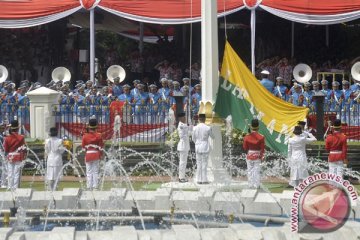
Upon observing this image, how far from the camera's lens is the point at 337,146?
1733 centimetres

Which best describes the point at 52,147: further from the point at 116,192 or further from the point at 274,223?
the point at 274,223

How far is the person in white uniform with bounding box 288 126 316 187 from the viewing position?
57.5 ft

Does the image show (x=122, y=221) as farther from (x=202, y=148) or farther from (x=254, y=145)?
(x=254, y=145)

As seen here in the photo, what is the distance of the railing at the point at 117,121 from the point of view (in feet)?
70.5

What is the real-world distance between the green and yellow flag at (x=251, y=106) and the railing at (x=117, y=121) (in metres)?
3.20

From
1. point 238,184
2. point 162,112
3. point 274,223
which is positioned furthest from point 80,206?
point 162,112

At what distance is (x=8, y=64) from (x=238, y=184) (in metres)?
15.0

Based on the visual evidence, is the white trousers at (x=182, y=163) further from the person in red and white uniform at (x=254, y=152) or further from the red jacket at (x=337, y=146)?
the red jacket at (x=337, y=146)

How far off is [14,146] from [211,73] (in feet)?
11.9

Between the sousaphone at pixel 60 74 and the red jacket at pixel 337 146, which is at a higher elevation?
the sousaphone at pixel 60 74

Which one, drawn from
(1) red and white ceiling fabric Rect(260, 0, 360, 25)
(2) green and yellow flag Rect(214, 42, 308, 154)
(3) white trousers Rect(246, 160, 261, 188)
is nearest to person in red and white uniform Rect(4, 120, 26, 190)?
(2) green and yellow flag Rect(214, 42, 308, 154)

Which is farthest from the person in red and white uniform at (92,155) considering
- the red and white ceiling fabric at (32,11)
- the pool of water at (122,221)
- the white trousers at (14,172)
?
the red and white ceiling fabric at (32,11)

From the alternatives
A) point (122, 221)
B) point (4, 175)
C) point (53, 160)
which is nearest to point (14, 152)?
point (53, 160)

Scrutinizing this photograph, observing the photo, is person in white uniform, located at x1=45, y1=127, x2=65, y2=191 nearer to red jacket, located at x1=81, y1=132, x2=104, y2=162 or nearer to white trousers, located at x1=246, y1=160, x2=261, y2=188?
red jacket, located at x1=81, y1=132, x2=104, y2=162
